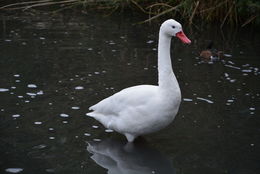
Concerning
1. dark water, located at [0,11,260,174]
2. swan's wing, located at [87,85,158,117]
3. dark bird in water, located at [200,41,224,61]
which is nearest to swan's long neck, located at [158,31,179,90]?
swan's wing, located at [87,85,158,117]

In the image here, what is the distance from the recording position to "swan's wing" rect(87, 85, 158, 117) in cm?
748

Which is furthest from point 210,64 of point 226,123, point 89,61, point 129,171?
point 129,171

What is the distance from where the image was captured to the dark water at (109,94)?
7297 millimetres

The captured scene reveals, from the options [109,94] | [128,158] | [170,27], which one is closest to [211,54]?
[109,94]

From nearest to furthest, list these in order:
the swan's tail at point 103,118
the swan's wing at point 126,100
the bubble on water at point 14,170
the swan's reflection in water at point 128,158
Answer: the bubble on water at point 14,170 < the swan's reflection in water at point 128,158 < the swan's wing at point 126,100 < the swan's tail at point 103,118

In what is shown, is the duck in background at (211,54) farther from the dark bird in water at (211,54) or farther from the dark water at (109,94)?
the dark water at (109,94)

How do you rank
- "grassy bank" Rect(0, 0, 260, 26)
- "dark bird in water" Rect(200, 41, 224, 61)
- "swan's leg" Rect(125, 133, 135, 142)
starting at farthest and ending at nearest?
"grassy bank" Rect(0, 0, 260, 26), "dark bird in water" Rect(200, 41, 224, 61), "swan's leg" Rect(125, 133, 135, 142)

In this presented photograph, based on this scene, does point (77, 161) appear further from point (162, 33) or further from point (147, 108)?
point (162, 33)

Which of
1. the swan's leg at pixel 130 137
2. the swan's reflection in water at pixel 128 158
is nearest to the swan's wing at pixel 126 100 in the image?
the swan's leg at pixel 130 137

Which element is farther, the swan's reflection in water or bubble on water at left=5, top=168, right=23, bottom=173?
the swan's reflection in water

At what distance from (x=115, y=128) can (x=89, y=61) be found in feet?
13.3

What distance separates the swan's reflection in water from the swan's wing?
0.45 metres

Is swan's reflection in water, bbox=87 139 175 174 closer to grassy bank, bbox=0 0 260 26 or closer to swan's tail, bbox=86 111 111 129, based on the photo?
swan's tail, bbox=86 111 111 129

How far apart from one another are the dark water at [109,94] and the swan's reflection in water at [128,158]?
0.01 m
